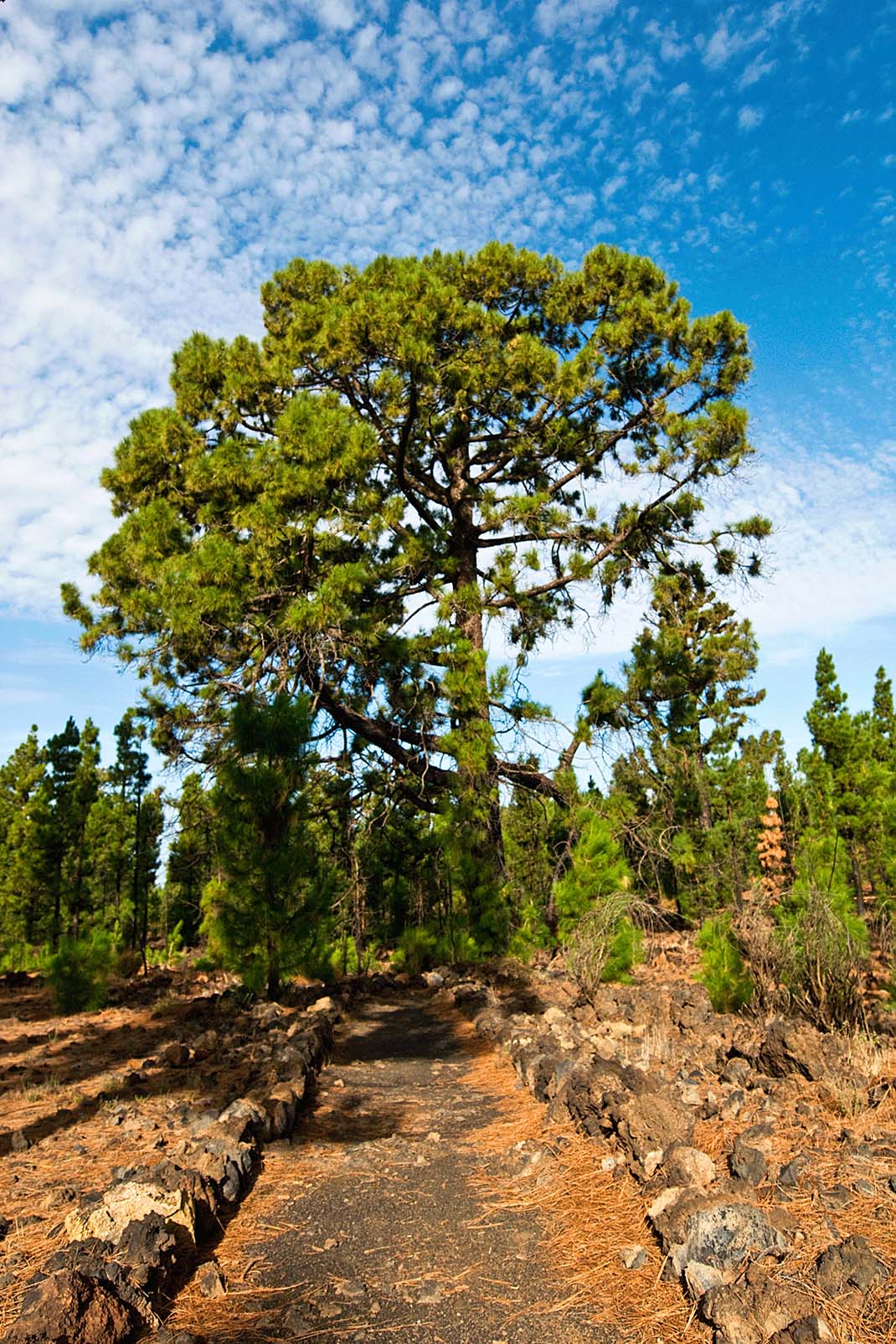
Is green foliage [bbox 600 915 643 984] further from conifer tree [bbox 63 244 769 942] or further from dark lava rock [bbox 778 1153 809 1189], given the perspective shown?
dark lava rock [bbox 778 1153 809 1189]

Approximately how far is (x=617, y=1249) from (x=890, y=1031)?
410 centimetres

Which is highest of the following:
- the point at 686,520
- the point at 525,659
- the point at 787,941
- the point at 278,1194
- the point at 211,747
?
the point at 686,520

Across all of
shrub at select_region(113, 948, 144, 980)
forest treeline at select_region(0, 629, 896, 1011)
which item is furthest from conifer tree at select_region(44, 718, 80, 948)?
shrub at select_region(113, 948, 144, 980)

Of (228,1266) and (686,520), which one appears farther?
(686,520)

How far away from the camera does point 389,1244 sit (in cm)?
329

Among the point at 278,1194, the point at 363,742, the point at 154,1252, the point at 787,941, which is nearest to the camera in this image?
the point at 154,1252

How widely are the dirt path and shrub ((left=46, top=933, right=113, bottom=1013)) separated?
5.78 meters

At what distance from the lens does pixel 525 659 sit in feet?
48.4

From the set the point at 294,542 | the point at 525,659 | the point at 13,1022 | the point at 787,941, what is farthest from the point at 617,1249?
the point at 525,659

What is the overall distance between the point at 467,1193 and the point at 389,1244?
668 millimetres

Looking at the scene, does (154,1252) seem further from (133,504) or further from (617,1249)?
(133,504)

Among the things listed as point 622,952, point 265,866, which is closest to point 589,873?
point 622,952

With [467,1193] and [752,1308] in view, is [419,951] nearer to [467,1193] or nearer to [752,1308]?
[467,1193]

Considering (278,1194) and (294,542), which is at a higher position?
(294,542)
